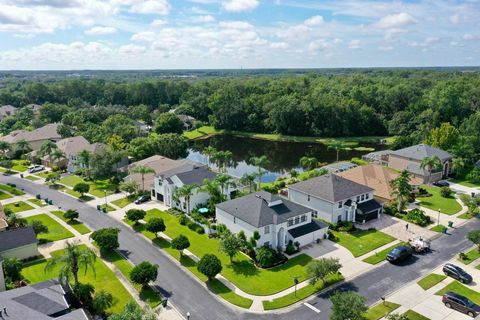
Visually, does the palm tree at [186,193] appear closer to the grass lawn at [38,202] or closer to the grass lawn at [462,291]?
the grass lawn at [38,202]

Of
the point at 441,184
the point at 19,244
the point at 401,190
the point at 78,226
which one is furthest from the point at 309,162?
the point at 19,244

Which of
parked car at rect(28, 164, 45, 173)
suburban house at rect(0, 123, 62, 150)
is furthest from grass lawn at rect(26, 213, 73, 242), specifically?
suburban house at rect(0, 123, 62, 150)

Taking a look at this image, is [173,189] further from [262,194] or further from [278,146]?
[278,146]

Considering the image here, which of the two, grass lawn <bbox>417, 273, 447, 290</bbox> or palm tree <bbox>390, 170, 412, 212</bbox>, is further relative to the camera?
palm tree <bbox>390, 170, 412, 212</bbox>

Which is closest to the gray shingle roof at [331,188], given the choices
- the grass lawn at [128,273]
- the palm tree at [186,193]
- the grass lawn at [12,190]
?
the palm tree at [186,193]

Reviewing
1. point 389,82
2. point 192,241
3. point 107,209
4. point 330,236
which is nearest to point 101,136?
point 107,209

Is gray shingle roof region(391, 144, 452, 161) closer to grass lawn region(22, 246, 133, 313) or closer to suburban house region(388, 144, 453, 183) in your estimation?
suburban house region(388, 144, 453, 183)
